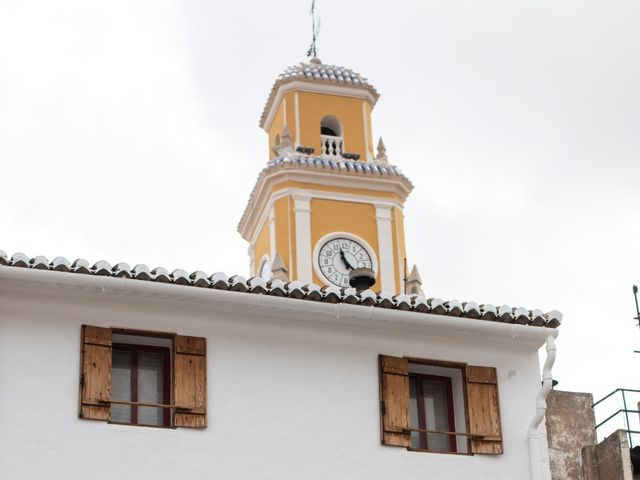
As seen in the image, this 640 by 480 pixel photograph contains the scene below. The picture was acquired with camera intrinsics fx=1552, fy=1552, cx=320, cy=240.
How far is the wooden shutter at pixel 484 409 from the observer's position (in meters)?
21.0

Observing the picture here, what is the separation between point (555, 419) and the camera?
22469mm

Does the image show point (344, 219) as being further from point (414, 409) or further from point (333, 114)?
point (414, 409)

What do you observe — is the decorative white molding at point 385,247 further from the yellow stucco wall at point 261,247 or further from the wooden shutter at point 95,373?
the wooden shutter at point 95,373

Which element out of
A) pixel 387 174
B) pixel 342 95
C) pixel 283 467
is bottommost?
pixel 283 467

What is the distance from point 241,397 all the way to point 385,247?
21027 mm

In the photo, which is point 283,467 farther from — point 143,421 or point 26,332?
point 26,332

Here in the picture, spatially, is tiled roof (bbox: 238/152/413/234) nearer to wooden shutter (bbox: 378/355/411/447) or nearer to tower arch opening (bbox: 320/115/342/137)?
tower arch opening (bbox: 320/115/342/137)

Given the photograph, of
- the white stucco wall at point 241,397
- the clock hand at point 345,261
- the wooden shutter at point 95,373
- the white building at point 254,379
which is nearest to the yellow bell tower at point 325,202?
the clock hand at point 345,261

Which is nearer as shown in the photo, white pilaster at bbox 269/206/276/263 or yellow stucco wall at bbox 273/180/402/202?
white pilaster at bbox 269/206/276/263

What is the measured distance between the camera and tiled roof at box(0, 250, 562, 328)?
767 inches

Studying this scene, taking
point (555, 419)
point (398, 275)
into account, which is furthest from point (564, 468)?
point (398, 275)

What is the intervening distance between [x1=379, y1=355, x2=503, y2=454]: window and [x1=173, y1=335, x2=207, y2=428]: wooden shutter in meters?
2.48

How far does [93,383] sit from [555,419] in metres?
6.98

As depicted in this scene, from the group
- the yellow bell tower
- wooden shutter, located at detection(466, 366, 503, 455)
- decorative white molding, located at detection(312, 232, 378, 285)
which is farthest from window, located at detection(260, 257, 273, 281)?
wooden shutter, located at detection(466, 366, 503, 455)
